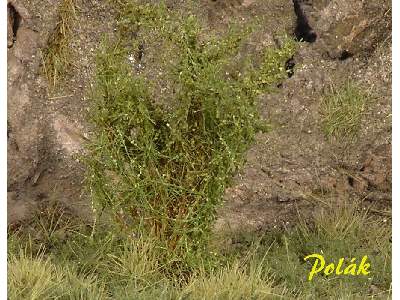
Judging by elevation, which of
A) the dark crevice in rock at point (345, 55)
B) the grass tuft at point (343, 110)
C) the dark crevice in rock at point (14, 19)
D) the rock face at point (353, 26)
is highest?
the dark crevice in rock at point (14, 19)

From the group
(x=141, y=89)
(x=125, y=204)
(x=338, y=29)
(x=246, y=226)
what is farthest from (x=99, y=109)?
(x=338, y=29)

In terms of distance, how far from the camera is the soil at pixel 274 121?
18.3ft

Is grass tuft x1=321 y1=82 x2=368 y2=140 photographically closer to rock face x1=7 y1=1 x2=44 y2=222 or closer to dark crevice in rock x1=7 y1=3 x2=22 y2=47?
rock face x1=7 y1=1 x2=44 y2=222

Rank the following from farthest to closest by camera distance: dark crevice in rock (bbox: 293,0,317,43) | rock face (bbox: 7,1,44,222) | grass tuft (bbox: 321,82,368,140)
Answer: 1. dark crevice in rock (bbox: 293,0,317,43)
2. grass tuft (bbox: 321,82,368,140)
3. rock face (bbox: 7,1,44,222)

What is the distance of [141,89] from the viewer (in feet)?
15.0

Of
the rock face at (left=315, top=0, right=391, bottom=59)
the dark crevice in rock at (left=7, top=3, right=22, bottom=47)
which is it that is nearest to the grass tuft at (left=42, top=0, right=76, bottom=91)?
the dark crevice in rock at (left=7, top=3, right=22, bottom=47)

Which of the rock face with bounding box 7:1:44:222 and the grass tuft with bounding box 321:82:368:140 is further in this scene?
the grass tuft with bounding box 321:82:368:140

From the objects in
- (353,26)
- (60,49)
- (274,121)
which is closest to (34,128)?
(60,49)

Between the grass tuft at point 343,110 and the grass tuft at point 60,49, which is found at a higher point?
the grass tuft at point 60,49

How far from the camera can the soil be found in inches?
220

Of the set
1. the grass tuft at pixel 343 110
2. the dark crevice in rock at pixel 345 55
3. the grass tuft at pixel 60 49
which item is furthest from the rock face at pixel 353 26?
the grass tuft at pixel 60 49

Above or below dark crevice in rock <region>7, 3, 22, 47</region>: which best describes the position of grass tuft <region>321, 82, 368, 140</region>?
below

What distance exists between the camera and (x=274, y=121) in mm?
5898

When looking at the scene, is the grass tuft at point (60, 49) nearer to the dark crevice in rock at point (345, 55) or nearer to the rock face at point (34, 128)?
the rock face at point (34, 128)
